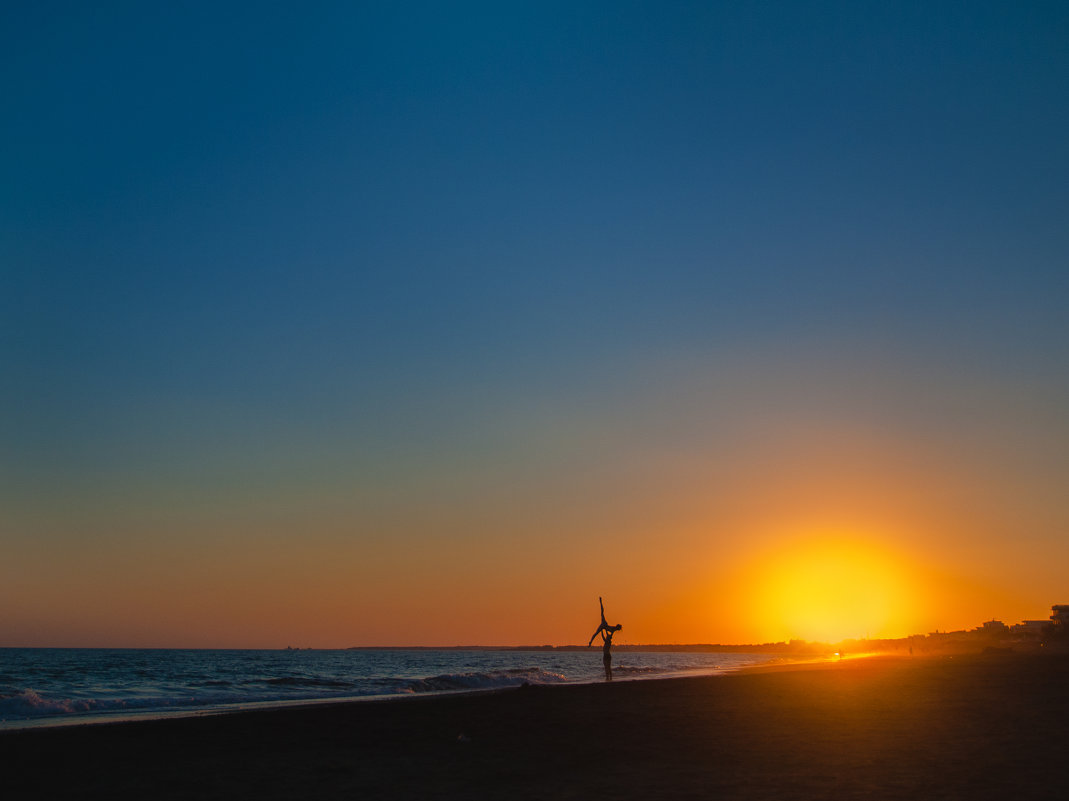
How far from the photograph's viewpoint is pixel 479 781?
1141 cm

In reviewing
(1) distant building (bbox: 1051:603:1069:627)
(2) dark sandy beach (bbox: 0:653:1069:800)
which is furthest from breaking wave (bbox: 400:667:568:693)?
(1) distant building (bbox: 1051:603:1069:627)

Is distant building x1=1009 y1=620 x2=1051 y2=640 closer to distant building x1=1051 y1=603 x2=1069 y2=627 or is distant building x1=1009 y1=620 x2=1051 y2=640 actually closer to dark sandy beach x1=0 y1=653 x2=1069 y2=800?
distant building x1=1051 y1=603 x2=1069 y2=627

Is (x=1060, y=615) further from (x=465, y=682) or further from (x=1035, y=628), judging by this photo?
(x=465, y=682)

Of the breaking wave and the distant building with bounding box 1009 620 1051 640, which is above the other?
the distant building with bounding box 1009 620 1051 640

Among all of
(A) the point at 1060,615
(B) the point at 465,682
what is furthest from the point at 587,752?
(A) the point at 1060,615

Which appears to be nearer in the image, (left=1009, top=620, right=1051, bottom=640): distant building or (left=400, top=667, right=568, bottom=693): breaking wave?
(left=400, top=667, right=568, bottom=693): breaking wave

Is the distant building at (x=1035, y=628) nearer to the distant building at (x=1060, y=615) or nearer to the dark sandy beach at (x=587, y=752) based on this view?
the distant building at (x=1060, y=615)

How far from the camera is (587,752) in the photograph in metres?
14.1

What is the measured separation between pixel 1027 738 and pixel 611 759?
7.56 metres

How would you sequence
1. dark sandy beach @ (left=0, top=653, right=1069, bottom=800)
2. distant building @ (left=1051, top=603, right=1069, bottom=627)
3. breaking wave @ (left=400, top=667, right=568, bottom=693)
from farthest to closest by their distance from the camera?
1. distant building @ (left=1051, top=603, right=1069, bottom=627)
2. breaking wave @ (left=400, top=667, right=568, bottom=693)
3. dark sandy beach @ (left=0, top=653, right=1069, bottom=800)

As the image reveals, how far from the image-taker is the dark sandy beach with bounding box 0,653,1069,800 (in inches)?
419

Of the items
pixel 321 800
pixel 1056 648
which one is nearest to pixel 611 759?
pixel 321 800

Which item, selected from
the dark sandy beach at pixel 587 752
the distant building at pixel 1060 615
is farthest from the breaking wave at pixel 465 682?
→ the distant building at pixel 1060 615

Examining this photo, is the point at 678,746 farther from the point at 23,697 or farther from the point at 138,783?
the point at 23,697
